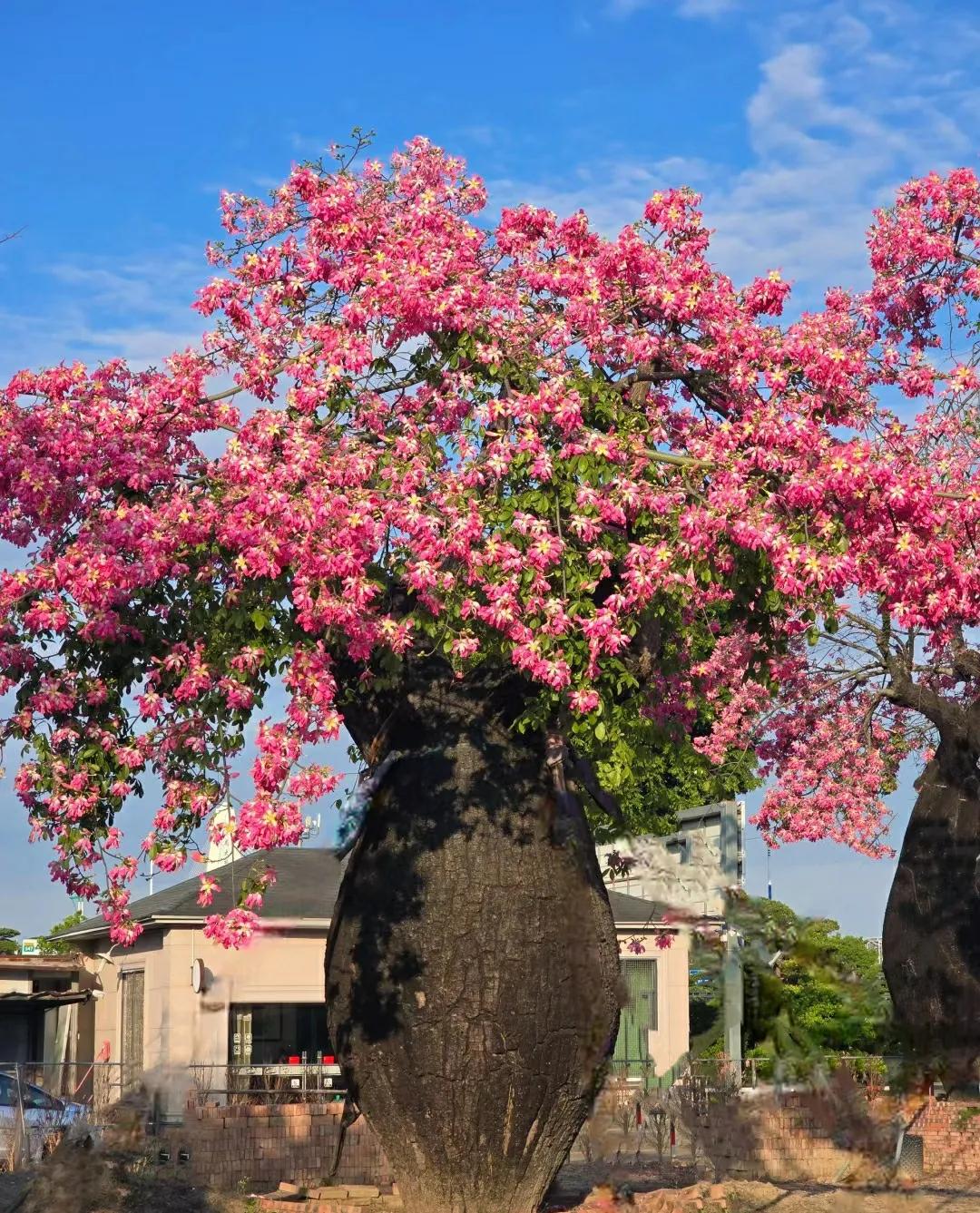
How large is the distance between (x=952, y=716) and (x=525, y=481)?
10.5 metres

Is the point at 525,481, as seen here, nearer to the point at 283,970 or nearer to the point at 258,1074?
the point at 258,1074

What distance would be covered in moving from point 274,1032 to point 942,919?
37.8ft

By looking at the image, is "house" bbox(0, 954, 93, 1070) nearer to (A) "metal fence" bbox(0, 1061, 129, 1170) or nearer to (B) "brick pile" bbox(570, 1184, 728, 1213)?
(A) "metal fence" bbox(0, 1061, 129, 1170)

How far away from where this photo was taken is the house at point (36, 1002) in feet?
91.2

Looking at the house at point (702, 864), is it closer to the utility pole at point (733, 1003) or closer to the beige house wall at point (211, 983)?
the utility pole at point (733, 1003)

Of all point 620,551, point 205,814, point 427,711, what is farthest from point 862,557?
point 205,814

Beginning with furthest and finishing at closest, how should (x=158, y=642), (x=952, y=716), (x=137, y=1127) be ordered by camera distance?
1. (x=952, y=716)
2. (x=137, y=1127)
3. (x=158, y=642)

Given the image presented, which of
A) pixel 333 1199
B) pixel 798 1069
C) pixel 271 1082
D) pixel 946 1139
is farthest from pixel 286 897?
A: pixel 333 1199

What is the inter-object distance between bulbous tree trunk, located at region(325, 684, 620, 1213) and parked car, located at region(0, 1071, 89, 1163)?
6108 mm

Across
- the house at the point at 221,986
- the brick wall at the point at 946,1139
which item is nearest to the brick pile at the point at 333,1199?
the brick wall at the point at 946,1139

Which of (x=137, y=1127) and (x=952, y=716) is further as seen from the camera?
(x=952, y=716)

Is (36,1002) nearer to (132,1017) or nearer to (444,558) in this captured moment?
(132,1017)

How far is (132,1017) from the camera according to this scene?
28297 millimetres

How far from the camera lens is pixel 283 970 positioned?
26.7 metres
